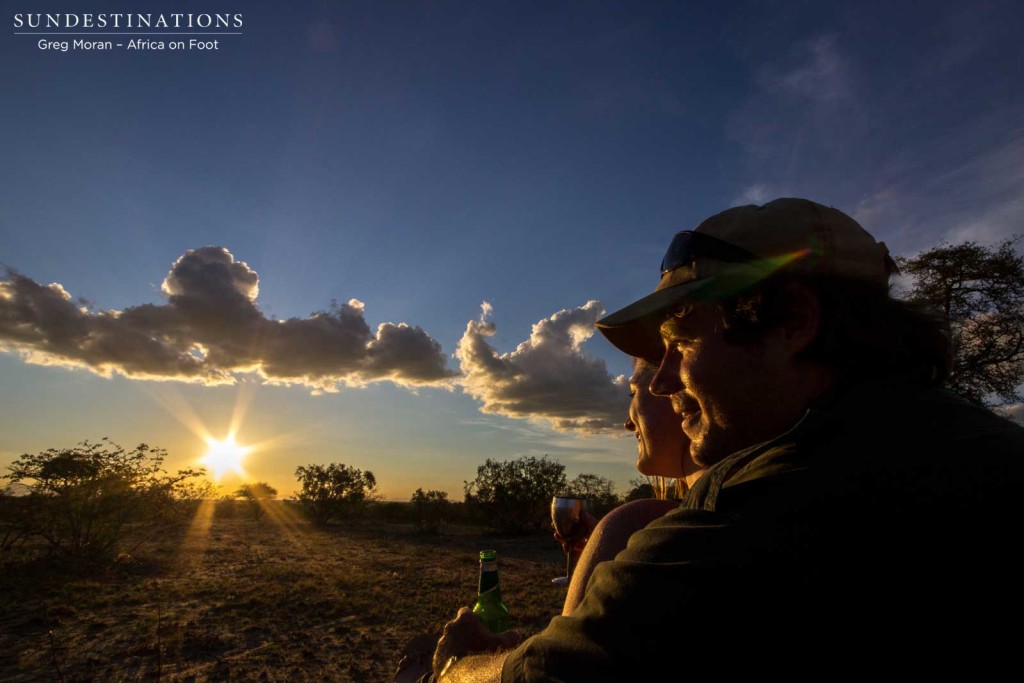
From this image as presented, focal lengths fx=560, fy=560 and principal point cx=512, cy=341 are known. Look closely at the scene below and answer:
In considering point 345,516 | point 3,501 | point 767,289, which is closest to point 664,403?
point 767,289

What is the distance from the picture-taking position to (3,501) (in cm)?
984

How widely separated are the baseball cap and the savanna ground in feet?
6.74

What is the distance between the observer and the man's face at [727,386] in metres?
1.42

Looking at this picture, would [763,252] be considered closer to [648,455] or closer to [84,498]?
[648,455]

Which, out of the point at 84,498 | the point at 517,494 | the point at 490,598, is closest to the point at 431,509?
the point at 517,494

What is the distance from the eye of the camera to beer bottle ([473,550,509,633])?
272cm

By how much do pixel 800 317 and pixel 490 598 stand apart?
6.91 ft

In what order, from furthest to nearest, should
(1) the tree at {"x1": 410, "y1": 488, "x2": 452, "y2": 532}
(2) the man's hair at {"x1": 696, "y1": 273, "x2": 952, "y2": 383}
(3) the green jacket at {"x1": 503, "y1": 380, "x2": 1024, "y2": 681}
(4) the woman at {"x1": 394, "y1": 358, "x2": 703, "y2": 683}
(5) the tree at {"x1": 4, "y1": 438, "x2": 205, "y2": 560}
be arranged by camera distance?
(1) the tree at {"x1": 410, "y1": 488, "x2": 452, "y2": 532} < (5) the tree at {"x1": 4, "y1": 438, "x2": 205, "y2": 560} < (4) the woman at {"x1": 394, "y1": 358, "x2": 703, "y2": 683} < (2) the man's hair at {"x1": 696, "y1": 273, "x2": 952, "y2": 383} < (3) the green jacket at {"x1": 503, "y1": 380, "x2": 1024, "y2": 681}

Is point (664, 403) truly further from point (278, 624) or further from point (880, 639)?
point (278, 624)

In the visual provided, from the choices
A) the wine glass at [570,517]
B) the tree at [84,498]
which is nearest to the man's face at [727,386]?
the wine glass at [570,517]

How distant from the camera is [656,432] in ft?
6.95

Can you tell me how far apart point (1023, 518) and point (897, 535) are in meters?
0.20

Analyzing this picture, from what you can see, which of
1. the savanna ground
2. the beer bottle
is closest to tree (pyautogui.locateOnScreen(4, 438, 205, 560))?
the savanna ground

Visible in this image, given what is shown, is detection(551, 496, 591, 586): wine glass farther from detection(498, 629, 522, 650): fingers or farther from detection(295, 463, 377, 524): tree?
detection(295, 463, 377, 524): tree
